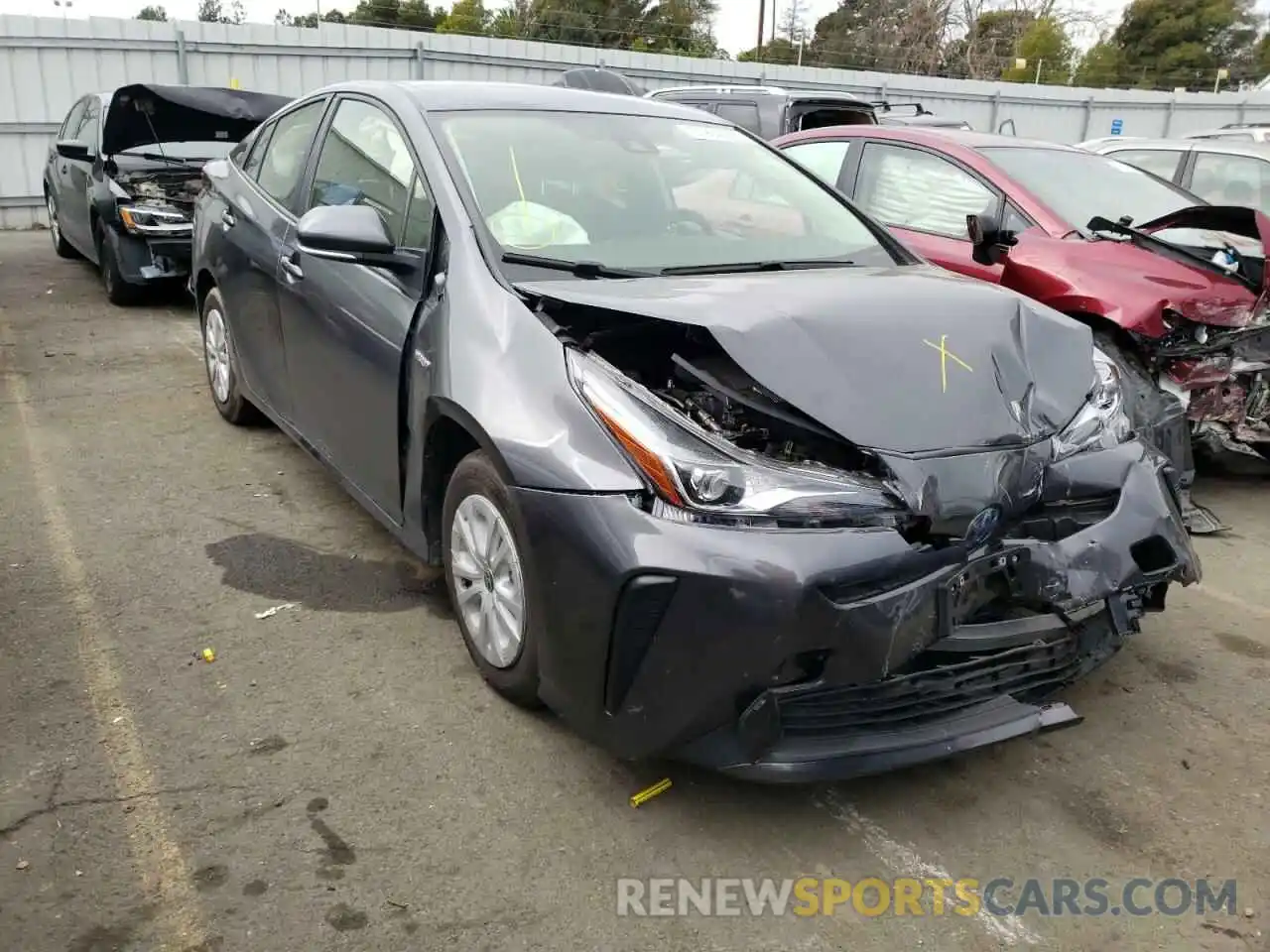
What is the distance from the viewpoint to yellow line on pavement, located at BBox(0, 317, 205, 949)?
2213mm

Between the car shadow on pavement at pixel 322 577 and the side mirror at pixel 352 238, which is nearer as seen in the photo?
the side mirror at pixel 352 238

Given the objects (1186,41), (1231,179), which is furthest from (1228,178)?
(1186,41)

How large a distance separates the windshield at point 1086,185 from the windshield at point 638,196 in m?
2.01

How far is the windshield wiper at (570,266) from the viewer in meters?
2.96

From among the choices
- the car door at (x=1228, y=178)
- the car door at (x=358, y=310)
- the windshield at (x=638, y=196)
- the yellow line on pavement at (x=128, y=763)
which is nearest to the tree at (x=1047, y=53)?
the car door at (x=1228, y=178)

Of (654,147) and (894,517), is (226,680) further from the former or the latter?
(654,147)

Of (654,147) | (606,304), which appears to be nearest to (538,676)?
(606,304)

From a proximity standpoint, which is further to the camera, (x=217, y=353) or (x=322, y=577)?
(x=217, y=353)

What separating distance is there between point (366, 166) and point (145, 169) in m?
5.49

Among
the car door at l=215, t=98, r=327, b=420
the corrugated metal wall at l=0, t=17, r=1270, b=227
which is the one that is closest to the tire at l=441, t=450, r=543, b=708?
the car door at l=215, t=98, r=327, b=420

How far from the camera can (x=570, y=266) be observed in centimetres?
296

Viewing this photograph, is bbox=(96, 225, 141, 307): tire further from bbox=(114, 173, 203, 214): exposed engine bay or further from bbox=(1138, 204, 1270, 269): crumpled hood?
bbox=(1138, 204, 1270, 269): crumpled hood

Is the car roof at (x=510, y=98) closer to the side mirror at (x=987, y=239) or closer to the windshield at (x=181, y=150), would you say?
the side mirror at (x=987, y=239)

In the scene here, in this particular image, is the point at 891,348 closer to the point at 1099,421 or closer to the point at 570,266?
the point at 1099,421
